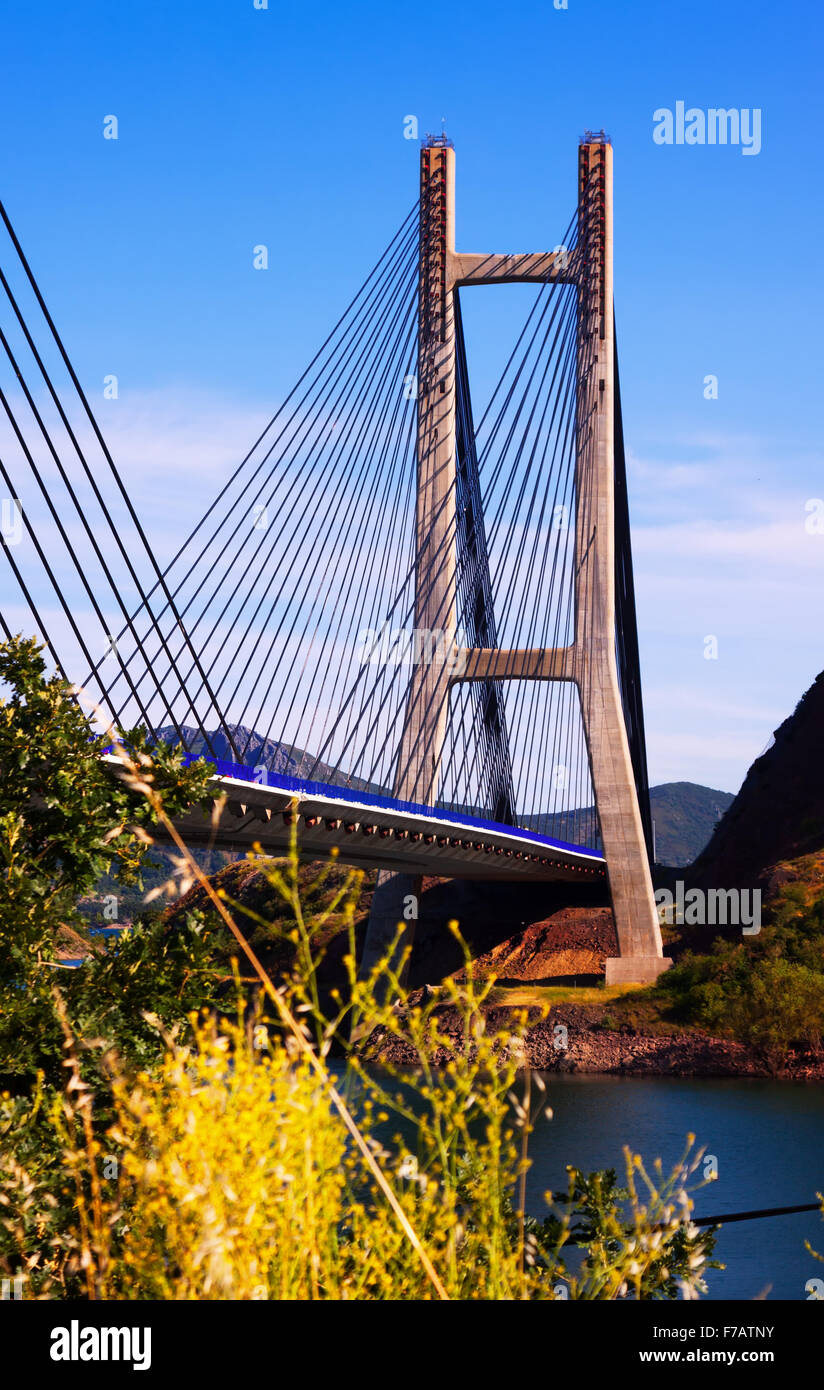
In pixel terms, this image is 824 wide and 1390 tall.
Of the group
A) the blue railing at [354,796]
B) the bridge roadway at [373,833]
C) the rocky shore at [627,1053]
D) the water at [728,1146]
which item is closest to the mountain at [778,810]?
the bridge roadway at [373,833]

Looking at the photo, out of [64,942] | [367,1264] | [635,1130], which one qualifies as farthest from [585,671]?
[367,1264]

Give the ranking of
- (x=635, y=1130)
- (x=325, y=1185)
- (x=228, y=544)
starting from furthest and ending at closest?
(x=228, y=544) < (x=635, y=1130) < (x=325, y=1185)

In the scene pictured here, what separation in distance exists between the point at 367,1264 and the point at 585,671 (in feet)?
181

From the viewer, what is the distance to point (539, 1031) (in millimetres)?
55969

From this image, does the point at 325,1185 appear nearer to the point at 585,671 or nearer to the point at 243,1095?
the point at 243,1095

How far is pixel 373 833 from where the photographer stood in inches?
1826

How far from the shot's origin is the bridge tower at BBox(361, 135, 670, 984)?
189 feet

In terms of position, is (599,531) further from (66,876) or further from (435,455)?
(66,876)

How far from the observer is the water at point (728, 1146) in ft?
74.9

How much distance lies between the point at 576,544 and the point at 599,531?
1.15 meters

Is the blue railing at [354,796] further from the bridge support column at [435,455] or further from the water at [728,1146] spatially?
the water at [728,1146]

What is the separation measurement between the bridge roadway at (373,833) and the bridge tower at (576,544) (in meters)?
2.71

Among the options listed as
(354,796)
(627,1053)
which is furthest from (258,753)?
(627,1053)
